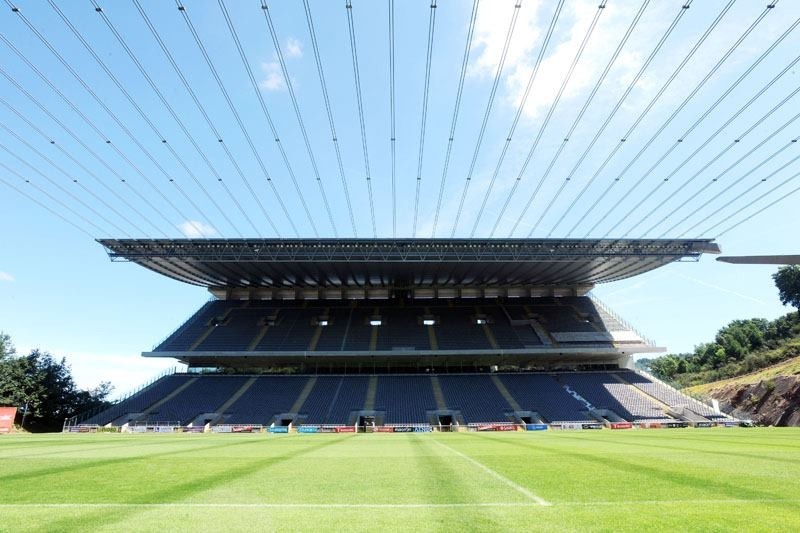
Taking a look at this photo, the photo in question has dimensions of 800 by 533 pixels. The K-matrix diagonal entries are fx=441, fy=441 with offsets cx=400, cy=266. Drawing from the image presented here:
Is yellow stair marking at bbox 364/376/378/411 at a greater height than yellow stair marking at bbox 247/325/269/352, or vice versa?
yellow stair marking at bbox 247/325/269/352

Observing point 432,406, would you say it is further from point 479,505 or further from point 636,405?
point 479,505

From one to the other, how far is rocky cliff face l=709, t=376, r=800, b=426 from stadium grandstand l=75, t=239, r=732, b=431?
645 centimetres

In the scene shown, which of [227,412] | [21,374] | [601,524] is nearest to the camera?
[601,524]

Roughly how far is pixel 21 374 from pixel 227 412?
20.8 meters

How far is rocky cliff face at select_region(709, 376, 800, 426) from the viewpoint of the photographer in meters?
35.4

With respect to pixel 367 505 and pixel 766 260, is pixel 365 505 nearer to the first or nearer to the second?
pixel 367 505

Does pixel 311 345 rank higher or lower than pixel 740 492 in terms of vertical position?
higher

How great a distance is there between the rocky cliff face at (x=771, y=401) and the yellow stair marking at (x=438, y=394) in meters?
25.8

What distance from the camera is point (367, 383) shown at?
134ft

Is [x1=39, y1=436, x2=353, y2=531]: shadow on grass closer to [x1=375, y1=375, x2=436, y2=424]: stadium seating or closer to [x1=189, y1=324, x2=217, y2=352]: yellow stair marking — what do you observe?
[x1=375, y1=375, x2=436, y2=424]: stadium seating

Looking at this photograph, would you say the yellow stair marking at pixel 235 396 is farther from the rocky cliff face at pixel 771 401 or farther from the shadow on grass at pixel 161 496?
the rocky cliff face at pixel 771 401

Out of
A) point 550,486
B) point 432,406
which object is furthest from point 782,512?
point 432,406

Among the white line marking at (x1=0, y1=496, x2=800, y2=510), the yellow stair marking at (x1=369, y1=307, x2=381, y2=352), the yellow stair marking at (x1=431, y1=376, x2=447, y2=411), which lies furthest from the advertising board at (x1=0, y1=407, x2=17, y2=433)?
the white line marking at (x1=0, y1=496, x2=800, y2=510)

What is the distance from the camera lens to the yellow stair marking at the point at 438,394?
119 feet
